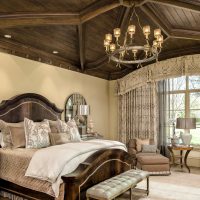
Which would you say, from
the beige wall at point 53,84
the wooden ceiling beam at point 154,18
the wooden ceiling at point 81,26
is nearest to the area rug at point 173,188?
the beige wall at point 53,84

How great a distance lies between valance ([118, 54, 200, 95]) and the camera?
589cm

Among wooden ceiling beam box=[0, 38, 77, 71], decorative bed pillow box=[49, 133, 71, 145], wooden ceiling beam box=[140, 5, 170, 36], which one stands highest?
wooden ceiling beam box=[140, 5, 170, 36]

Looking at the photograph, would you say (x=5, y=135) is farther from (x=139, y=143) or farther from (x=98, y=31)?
(x=139, y=143)

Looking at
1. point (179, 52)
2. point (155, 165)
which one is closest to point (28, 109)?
point (155, 165)

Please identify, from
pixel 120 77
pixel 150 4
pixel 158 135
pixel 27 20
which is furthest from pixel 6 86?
pixel 158 135

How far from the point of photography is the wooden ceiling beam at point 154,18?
4.11 metres

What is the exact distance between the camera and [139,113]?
7.01 metres

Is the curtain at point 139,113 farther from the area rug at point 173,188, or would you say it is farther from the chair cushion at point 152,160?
the area rug at point 173,188

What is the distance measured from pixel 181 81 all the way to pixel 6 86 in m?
4.86

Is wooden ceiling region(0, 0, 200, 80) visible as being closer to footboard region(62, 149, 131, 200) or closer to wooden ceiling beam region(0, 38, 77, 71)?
wooden ceiling beam region(0, 38, 77, 71)

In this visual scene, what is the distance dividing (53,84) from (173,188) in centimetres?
369

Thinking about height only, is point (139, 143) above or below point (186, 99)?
below

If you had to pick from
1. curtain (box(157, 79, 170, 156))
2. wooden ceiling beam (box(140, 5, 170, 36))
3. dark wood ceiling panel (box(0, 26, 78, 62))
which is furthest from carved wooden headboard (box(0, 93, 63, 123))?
curtain (box(157, 79, 170, 156))

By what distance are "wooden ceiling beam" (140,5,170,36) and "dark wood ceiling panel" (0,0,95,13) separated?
975 mm
